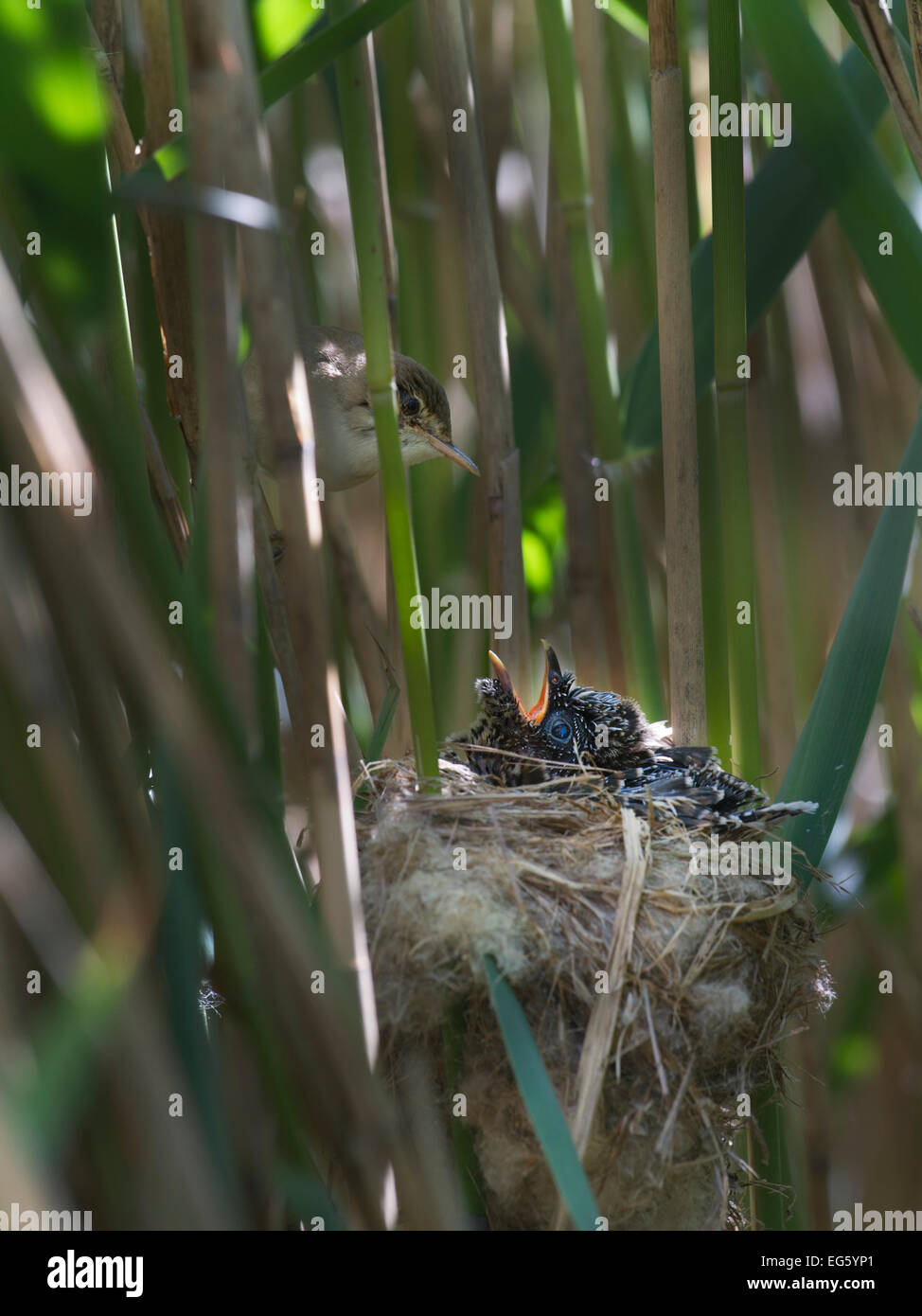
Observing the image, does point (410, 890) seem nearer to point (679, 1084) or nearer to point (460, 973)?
point (460, 973)

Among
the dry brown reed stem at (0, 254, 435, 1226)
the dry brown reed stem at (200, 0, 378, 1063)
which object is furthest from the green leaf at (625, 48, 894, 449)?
the dry brown reed stem at (0, 254, 435, 1226)

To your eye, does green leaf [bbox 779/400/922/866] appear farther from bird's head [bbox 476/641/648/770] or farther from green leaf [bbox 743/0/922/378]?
bird's head [bbox 476/641/648/770]

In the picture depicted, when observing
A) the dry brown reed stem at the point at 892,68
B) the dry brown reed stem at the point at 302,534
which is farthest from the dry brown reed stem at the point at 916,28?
the dry brown reed stem at the point at 302,534

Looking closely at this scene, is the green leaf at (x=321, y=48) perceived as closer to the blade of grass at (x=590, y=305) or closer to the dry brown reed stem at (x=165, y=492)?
the dry brown reed stem at (x=165, y=492)

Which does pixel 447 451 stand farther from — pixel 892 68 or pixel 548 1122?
pixel 548 1122
